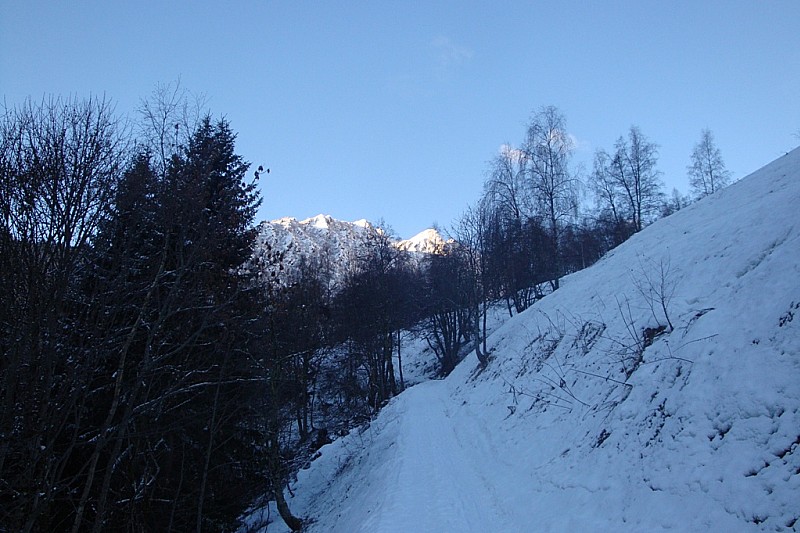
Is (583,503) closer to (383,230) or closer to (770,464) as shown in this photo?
(770,464)

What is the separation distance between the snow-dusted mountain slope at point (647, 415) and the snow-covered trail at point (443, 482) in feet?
0.16

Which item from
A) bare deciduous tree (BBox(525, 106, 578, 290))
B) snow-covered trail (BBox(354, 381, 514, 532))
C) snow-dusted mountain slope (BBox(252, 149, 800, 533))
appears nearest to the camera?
snow-dusted mountain slope (BBox(252, 149, 800, 533))

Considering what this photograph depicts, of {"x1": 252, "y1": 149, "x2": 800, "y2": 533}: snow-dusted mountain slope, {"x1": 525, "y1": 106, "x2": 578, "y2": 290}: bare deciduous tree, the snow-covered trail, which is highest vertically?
{"x1": 525, "y1": 106, "x2": 578, "y2": 290}: bare deciduous tree

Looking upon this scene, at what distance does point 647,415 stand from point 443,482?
482 cm

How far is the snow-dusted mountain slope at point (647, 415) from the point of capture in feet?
14.6

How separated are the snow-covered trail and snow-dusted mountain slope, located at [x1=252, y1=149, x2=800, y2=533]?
5 cm

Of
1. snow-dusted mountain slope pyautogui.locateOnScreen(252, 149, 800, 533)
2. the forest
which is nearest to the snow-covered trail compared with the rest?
snow-dusted mountain slope pyautogui.locateOnScreen(252, 149, 800, 533)

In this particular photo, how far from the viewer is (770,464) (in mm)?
4039

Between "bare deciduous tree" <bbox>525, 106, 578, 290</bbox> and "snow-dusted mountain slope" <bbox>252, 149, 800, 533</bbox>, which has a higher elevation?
"bare deciduous tree" <bbox>525, 106, 578, 290</bbox>

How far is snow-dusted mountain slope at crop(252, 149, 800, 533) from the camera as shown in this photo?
14.6ft

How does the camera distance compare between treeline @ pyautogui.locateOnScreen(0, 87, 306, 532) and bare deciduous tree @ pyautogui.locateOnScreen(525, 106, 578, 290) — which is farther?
bare deciduous tree @ pyautogui.locateOnScreen(525, 106, 578, 290)

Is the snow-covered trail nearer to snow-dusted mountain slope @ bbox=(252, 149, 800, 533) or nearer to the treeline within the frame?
snow-dusted mountain slope @ bbox=(252, 149, 800, 533)

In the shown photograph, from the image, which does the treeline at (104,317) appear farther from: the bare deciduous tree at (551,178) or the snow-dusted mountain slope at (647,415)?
the bare deciduous tree at (551,178)

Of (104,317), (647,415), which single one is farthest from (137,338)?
(647,415)
